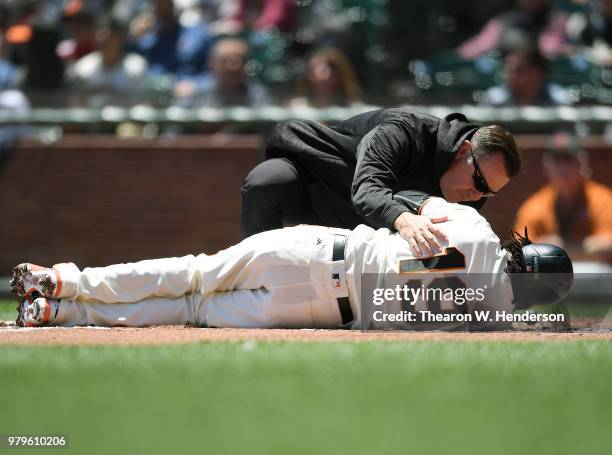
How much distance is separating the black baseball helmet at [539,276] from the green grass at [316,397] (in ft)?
1.16

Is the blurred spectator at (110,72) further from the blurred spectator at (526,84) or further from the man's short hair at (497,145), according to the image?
the man's short hair at (497,145)

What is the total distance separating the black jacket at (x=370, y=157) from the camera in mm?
5738

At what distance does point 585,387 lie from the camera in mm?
4402

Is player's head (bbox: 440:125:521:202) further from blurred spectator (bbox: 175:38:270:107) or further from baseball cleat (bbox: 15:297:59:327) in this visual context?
blurred spectator (bbox: 175:38:270:107)

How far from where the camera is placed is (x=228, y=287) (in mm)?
5906

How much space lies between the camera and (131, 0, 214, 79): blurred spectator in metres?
11.5

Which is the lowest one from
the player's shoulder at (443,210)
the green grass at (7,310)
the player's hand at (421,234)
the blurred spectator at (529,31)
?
the green grass at (7,310)

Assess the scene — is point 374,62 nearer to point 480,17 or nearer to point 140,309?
point 480,17

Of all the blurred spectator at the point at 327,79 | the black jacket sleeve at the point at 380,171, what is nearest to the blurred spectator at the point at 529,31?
the blurred spectator at the point at 327,79

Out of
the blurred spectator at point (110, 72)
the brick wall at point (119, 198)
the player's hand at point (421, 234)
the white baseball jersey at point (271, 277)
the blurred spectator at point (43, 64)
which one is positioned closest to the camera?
the player's hand at point (421, 234)

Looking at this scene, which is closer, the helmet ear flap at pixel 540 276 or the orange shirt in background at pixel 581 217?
the helmet ear flap at pixel 540 276

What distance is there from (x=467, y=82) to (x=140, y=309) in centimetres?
591

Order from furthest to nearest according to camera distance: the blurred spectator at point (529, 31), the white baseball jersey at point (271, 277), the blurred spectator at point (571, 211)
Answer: the blurred spectator at point (529, 31)
the blurred spectator at point (571, 211)
the white baseball jersey at point (271, 277)

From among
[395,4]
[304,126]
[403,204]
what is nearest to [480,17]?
[395,4]
